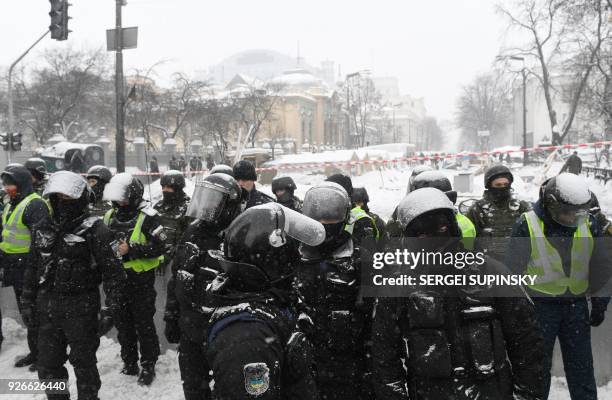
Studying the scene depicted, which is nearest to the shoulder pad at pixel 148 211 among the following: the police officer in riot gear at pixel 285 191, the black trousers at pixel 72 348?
the black trousers at pixel 72 348

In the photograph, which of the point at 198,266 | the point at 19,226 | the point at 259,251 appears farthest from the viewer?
the point at 19,226

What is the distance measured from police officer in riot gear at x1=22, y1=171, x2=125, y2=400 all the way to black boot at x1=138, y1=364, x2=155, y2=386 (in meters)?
0.86

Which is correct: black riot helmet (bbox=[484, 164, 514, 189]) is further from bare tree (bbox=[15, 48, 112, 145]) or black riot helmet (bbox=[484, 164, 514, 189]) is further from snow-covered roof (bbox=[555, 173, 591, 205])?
bare tree (bbox=[15, 48, 112, 145])

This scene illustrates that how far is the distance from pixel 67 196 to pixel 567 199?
12.1 feet

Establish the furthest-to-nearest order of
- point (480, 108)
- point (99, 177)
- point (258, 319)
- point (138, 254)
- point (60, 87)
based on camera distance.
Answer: point (480, 108) → point (60, 87) → point (99, 177) → point (138, 254) → point (258, 319)

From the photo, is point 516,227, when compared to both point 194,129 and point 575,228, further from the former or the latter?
point 194,129

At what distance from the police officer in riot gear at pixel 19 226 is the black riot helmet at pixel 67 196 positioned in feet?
4.93

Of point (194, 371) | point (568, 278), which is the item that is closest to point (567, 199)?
point (568, 278)

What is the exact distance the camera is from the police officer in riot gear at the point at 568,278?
3650 millimetres

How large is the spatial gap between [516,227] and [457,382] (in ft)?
5.86

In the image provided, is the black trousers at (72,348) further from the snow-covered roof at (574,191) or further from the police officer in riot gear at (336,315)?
the snow-covered roof at (574,191)

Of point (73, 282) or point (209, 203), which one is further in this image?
point (73, 282)

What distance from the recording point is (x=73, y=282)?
416 cm

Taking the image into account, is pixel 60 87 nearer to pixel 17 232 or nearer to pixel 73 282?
pixel 17 232
